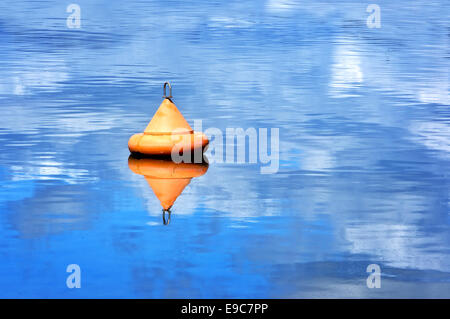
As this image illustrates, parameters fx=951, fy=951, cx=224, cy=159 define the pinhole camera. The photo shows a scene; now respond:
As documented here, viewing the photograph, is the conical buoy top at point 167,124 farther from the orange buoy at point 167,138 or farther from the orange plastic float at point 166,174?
the orange plastic float at point 166,174

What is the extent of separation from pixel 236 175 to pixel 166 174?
938mm

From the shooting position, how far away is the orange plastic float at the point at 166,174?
11523 millimetres

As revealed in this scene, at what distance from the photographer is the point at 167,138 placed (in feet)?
44.9

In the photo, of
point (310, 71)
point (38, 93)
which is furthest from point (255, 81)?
point (38, 93)

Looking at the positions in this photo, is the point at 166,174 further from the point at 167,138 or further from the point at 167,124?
the point at 167,124

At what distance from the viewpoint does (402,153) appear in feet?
46.9

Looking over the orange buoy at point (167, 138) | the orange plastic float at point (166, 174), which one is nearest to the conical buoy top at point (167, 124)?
the orange buoy at point (167, 138)

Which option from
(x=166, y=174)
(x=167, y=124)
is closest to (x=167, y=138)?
(x=167, y=124)

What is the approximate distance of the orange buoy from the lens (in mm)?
13648

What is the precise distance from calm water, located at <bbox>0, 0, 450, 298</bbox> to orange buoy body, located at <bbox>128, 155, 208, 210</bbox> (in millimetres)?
168

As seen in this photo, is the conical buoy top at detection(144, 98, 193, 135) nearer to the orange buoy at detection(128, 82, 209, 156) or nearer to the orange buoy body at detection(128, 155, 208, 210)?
the orange buoy at detection(128, 82, 209, 156)

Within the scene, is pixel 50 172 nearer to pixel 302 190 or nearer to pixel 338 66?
pixel 302 190

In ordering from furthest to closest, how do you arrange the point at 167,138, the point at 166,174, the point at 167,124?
the point at 167,124, the point at 167,138, the point at 166,174

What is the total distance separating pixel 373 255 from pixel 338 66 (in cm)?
1640
